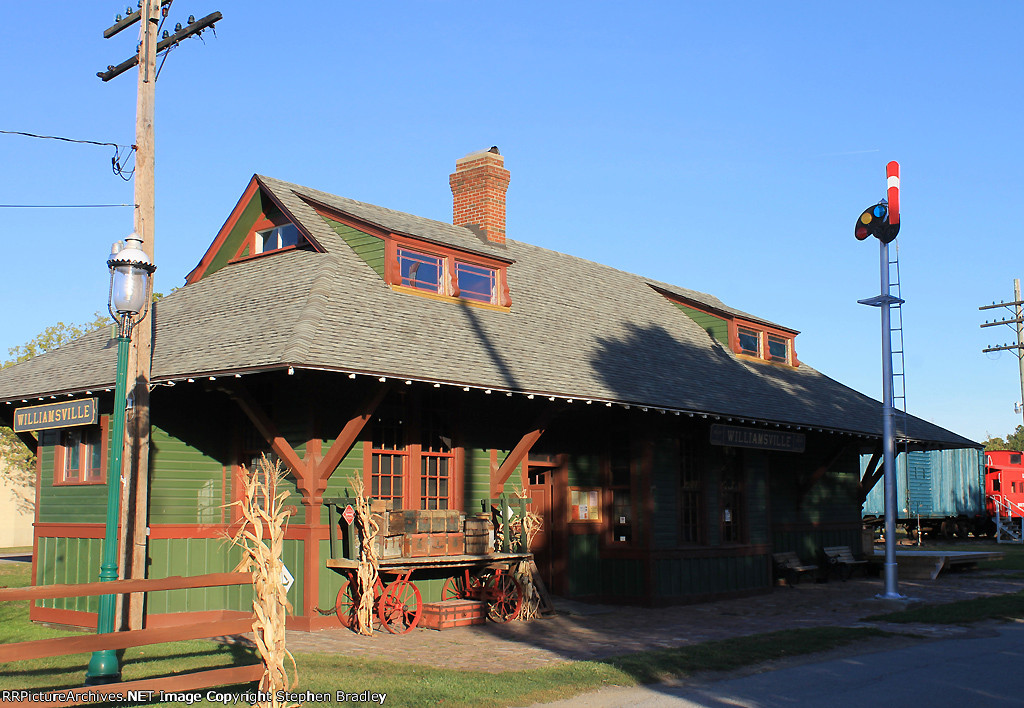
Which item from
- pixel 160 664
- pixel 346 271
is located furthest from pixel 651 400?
pixel 160 664

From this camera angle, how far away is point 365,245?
16891 millimetres

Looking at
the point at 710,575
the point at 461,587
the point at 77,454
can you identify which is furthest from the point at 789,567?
the point at 77,454

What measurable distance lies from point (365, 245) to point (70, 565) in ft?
23.2

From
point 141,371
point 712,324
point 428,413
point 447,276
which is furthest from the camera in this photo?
point 712,324

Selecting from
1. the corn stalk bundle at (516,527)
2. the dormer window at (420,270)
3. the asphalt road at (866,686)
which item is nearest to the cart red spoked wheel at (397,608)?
the corn stalk bundle at (516,527)

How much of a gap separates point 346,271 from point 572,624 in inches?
269

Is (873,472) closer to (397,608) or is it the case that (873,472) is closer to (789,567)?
(789,567)

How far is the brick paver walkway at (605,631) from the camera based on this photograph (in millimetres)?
11688

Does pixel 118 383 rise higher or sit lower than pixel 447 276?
lower

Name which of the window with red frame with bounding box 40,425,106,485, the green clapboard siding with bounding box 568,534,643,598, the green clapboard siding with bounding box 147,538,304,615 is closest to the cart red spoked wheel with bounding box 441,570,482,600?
the green clapboard siding with bounding box 147,538,304,615

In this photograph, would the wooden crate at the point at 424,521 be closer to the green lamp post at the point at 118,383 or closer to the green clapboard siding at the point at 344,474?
the green clapboard siding at the point at 344,474

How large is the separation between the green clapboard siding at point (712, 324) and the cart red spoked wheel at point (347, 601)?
12.5 meters

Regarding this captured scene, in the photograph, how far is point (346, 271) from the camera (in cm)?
1617

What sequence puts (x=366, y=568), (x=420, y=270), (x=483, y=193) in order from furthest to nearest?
1. (x=483, y=193)
2. (x=420, y=270)
3. (x=366, y=568)
